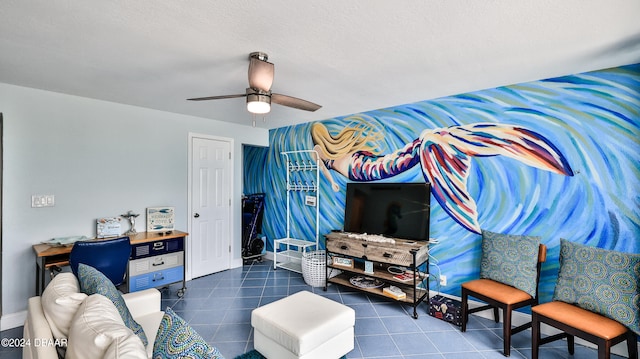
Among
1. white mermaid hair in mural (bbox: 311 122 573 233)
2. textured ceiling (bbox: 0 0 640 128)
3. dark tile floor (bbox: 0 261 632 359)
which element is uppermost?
textured ceiling (bbox: 0 0 640 128)

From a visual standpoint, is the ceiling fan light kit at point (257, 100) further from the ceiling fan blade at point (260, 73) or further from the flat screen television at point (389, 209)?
the flat screen television at point (389, 209)

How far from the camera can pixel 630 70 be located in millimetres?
2418

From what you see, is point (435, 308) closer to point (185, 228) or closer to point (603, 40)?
point (603, 40)

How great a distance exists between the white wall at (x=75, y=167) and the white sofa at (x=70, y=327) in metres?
1.71

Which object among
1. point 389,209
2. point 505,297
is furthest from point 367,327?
point 389,209

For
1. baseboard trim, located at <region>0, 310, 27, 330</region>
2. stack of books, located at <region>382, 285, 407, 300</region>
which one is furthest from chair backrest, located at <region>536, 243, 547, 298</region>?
baseboard trim, located at <region>0, 310, 27, 330</region>

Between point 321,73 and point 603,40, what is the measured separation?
2.05 meters

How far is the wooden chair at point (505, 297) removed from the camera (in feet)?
7.89

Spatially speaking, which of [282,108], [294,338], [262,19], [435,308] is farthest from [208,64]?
[435,308]

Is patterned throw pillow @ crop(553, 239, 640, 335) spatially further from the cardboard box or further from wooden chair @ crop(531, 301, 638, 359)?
the cardboard box

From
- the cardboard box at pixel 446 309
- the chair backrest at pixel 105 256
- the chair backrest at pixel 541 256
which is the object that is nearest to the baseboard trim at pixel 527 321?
the cardboard box at pixel 446 309

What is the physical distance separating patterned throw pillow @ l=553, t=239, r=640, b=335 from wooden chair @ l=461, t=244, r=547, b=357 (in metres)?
0.22

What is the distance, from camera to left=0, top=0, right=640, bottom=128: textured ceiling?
1.65 metres

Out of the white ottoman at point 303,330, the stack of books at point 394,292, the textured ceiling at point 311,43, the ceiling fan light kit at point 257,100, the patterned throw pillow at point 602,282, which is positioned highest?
the textured ceiling at point 311,43
